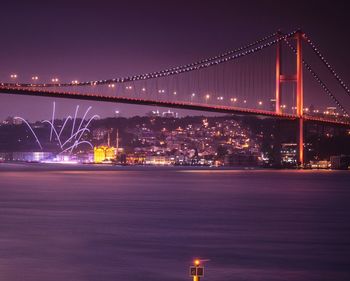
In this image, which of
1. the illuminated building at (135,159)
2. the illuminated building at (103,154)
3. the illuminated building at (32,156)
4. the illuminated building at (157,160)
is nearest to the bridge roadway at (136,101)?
the illuminated building at (135,159)

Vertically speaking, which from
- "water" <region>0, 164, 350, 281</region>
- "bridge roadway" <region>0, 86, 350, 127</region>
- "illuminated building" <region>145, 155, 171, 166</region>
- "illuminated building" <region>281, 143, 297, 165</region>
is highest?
"bridge roadway" <region>0, 86, 350, 127</region>

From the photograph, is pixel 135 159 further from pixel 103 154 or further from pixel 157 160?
pixel 103 154

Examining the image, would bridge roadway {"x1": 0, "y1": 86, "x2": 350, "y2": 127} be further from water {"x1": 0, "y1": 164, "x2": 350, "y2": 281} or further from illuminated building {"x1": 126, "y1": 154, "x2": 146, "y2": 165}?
illuminated building {"x1": 126, "y1": 154, "x2": 146, "y2": 165}

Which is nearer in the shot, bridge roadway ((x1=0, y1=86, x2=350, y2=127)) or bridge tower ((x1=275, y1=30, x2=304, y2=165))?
bridge roadway ((x1=0, y1=86, x2=350, y2=127))

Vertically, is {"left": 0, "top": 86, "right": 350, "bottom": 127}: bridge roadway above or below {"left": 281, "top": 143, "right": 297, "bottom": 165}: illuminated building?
above

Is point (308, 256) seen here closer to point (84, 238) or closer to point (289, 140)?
point (84, 238)

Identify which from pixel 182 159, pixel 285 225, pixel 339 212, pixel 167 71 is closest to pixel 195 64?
pixel 167 71

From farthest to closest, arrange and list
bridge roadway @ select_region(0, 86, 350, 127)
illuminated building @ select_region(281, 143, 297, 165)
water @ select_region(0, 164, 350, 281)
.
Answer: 1. illuminated building @ select_region(281, 143, 297, 165)
2. bridge roadway @ select_region(0, 86, 350, 127)
3. water @ select_region(0, 164, 350, 281)

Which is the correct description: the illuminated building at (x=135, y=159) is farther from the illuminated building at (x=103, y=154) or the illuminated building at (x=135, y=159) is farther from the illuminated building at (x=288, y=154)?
the illuminated building at (x=288, y=154)

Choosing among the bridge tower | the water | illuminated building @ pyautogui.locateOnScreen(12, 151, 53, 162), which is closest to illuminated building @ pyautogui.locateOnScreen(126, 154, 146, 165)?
illuminated building @ pyautogui.locateOnScreen(12, 151, 53, 162)

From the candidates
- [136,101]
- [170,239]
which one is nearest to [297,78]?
[136,101]
